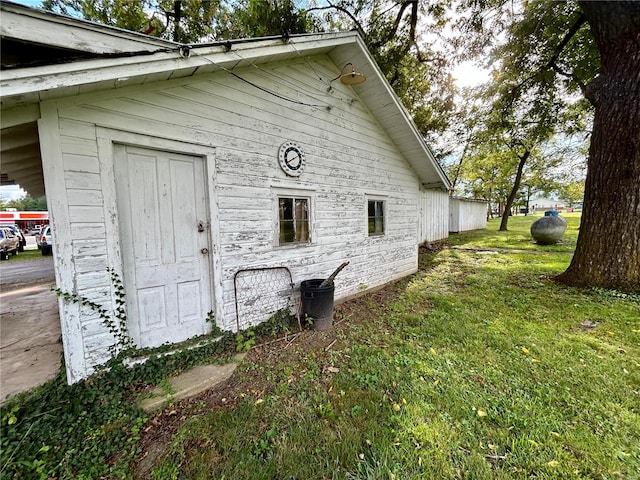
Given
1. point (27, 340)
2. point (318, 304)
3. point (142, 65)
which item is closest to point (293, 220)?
point (318, 304)

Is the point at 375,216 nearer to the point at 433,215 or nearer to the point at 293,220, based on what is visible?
the point at 293,220

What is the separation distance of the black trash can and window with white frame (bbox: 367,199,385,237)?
224cm

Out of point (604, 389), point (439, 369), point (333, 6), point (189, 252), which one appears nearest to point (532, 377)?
point (604, 389)

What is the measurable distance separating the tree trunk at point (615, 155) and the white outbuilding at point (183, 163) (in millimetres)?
3708

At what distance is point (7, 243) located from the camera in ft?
39.8

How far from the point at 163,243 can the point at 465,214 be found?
62.2 ft

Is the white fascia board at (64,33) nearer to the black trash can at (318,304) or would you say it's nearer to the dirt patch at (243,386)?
the dirt patch at (243,386)

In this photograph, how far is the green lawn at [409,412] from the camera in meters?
1.69

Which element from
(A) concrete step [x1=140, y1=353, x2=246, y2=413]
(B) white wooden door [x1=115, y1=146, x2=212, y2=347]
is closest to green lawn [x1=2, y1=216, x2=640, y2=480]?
(A) concrete step [x1=140, y1=353, x2=246, y2=413]

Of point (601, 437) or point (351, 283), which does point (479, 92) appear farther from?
point (601, 437)

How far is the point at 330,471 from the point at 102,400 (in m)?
2.06

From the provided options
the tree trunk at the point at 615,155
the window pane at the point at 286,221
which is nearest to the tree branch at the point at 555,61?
the tree trunk at the point at 615,155

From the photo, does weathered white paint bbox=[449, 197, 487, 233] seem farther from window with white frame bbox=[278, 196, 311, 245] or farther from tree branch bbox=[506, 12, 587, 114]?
window with white frame bbox=[278, 196, 311, 245]

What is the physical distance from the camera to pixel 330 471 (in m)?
1.67
